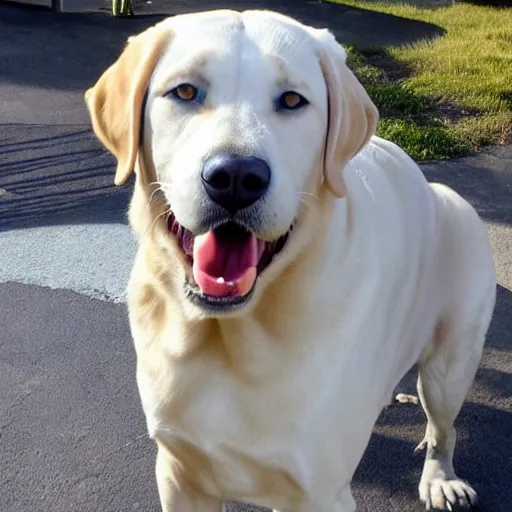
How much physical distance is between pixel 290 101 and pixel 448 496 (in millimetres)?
1899

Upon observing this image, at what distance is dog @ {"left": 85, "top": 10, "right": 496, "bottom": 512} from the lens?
6.70ft

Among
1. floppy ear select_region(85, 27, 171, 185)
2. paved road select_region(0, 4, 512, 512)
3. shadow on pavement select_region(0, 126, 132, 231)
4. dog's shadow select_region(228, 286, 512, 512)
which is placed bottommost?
shadow on pavement select_region(0, 126, 132, 231)

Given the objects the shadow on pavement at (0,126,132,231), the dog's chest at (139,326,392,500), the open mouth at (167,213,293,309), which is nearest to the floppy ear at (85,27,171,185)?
the open mouth at (167,213,293,309)

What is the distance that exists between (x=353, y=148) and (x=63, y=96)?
21.7 feet

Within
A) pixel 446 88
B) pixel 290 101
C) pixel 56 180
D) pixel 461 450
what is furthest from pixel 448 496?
pixel 446 88

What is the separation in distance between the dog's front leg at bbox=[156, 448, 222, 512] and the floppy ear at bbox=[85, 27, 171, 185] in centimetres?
101

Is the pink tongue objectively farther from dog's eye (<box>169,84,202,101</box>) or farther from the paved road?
the paved road

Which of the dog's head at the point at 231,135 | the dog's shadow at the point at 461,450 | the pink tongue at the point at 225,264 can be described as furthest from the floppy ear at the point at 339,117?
the dog's shadow at the point at 461,450

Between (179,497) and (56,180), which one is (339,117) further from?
(56,180)

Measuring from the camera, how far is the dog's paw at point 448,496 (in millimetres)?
3285

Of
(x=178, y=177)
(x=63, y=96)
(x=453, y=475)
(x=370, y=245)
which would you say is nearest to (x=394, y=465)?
(x=453, y=475)

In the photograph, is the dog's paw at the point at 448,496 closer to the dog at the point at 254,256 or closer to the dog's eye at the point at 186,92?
the dog at the point at 254,256

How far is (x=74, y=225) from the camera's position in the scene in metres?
5.42

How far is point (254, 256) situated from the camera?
7.07ft
